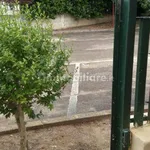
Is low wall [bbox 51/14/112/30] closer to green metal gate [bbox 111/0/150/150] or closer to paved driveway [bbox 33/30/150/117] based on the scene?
paved driveway [bbox 33/30/150/117]

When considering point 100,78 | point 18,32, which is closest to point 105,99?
point 100,78

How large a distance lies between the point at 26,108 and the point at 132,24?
4.05 ft

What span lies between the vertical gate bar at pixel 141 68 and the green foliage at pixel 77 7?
45.7 feet

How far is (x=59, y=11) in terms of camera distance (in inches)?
653

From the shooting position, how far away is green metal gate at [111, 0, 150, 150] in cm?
230

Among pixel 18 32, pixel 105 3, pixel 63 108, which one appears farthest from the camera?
pixel 105 3

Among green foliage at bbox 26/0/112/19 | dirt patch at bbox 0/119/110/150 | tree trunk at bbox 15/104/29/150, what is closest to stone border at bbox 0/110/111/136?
dirt patch at bbox 0/119/110/150

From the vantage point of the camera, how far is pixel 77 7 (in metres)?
17.1

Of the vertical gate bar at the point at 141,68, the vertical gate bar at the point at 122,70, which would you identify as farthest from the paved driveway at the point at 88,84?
the vertical gate bar at the point at 141,68

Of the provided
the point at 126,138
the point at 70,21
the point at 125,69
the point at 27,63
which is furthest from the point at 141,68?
the point at 70,21

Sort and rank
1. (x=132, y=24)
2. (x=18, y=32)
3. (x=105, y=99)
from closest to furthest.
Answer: (x=132, y=24)
(x=18, y=32)
(x=105, y=99)

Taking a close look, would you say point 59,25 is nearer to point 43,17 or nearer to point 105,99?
point 105,99

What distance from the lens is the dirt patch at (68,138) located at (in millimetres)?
3529

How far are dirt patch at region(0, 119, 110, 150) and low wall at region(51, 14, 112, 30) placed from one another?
13.2 metres
